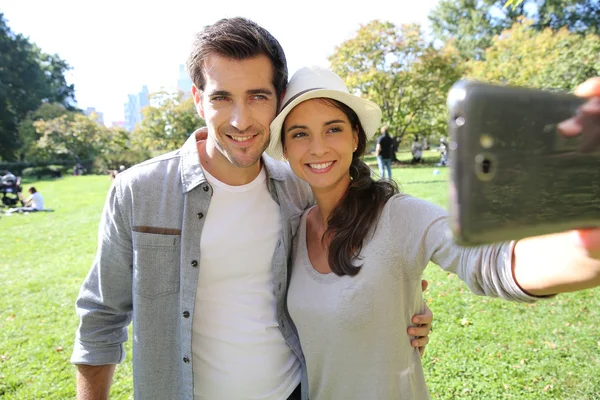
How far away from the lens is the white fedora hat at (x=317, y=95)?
175cm

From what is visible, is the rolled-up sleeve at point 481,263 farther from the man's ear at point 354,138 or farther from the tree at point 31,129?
the tree at point 31,129

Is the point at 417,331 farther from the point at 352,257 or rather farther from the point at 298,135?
the point at 298,135

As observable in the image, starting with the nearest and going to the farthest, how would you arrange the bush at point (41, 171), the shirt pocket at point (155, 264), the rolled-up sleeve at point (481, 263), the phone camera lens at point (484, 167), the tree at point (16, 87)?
1. the phone camera lens at point (484, 167)
2. the rolled-up sleeve at point (481, 263)
3. the shirt pocket at point (155, 264)
4. the bush at point (41, 171)
5. the tree at point (16, 87)

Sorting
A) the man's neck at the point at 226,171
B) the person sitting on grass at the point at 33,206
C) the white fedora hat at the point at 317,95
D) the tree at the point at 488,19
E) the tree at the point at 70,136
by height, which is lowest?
the person sitting on grass at the point at 33,206

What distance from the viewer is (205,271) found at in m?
1.83

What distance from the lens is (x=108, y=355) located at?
190 cm

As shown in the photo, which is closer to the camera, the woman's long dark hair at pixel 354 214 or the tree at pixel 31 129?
the woman's long dark hair at pixel 354 214

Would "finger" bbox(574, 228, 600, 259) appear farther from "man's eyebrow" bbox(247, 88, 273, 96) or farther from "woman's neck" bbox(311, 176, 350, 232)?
"man's eyebrow" bbox(247, 88, 273, 96)

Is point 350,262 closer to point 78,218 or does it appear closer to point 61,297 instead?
point 61,297

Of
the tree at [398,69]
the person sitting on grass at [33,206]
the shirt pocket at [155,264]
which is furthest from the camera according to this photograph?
the tree at [398,69]

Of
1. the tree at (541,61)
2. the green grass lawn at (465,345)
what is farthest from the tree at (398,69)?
the green grass lawn at (465,345)

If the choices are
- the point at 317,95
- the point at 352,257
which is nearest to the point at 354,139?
the point at 317,95

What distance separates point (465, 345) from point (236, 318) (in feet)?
10.3

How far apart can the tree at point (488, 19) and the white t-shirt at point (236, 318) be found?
38.4m
